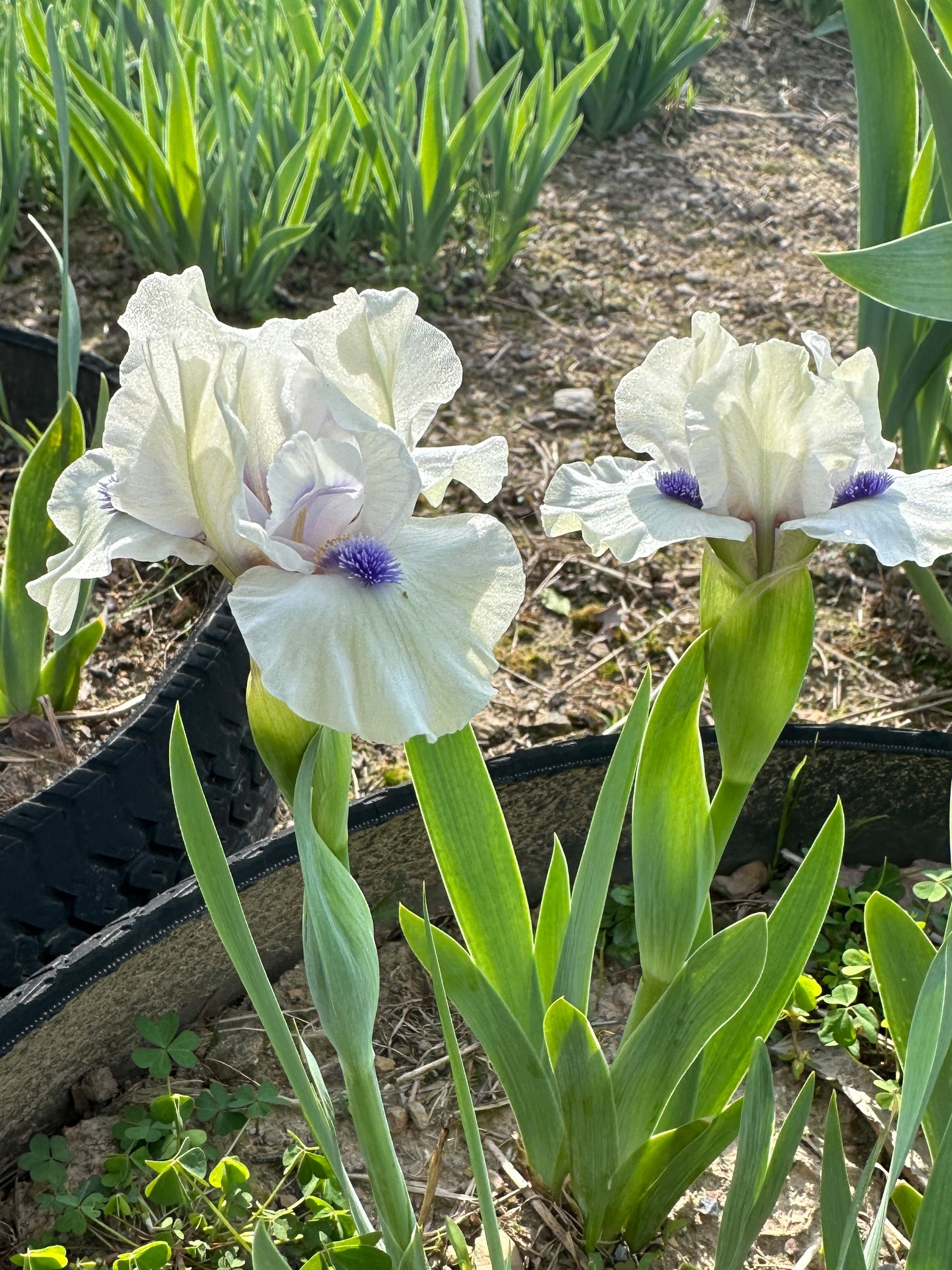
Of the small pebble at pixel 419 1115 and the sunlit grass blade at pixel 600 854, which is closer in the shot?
the sunlit grass blade at pixel 600 854

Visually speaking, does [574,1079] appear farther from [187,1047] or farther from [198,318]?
[198,318]

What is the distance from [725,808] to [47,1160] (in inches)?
26.7

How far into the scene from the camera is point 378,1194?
735 mm

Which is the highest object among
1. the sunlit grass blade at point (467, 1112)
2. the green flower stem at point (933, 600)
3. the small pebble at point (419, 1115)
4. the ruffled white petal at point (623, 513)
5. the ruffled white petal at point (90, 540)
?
the ruffled white petal at point (90, 540)

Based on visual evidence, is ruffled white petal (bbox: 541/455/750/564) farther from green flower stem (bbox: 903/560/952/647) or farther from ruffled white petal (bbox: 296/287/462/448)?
green flower stem (bbox: 903/560/952/647)

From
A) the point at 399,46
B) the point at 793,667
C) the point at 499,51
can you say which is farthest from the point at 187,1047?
the point at 499,51

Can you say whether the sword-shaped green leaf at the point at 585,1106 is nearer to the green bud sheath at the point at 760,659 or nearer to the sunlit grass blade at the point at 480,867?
the sunlit grass blade at the point at 480,867

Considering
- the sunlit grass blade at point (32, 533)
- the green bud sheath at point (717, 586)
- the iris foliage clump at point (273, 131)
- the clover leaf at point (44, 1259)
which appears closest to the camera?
the green bud sheath at point (717, 586)

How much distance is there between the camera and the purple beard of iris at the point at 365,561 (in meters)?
0.57

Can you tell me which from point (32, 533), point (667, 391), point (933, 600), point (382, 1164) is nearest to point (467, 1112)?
point (382, 1164)

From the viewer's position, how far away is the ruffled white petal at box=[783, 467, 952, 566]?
0.65 meters

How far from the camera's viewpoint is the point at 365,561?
57 centimetres

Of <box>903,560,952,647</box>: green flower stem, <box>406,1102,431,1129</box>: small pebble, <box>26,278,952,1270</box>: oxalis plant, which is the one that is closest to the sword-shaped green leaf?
<box>26,278,952,1270</box>: oxalis plant

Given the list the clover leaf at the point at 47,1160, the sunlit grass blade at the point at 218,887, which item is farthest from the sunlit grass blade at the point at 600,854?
the clover leaf at the point at 47,1160
